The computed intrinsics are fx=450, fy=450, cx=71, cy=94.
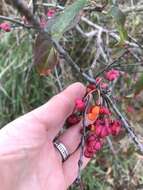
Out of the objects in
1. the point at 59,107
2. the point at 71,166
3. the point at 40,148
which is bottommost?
the point at 71,166

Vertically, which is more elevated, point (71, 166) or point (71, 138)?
point (71, 138)

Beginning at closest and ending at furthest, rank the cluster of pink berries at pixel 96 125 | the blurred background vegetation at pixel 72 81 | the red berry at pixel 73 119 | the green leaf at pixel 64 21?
1. the green leaf at pixel 64 21
2. the cluster of pink berries at pixel 96 125
3. the red berry at pixel 73 119
4. the blurred background vegetation at pixel 72 81

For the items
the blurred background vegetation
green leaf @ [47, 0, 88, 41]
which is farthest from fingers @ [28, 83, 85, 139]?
the blurred background vegetation

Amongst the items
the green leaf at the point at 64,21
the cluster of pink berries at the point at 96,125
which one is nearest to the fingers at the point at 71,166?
the cluster of pink berries at the point at 96,125

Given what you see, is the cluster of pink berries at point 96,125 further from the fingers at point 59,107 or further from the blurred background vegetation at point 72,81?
the blurred background vegetation at point 72,81

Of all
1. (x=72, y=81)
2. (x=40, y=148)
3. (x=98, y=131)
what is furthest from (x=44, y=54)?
(x=72, y=81)

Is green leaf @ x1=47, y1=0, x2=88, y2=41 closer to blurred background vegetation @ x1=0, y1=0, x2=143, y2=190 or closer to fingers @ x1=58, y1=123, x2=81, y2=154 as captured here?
fingers @ x1=58, y1=123, x2=81, y2=154

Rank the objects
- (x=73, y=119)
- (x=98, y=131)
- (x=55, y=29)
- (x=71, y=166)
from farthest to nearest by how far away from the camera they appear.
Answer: (x=71, y=166), (x=73, y=119), (x=98, y=131), (x=55, y=29)

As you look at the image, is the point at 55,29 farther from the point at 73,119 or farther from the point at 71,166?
the point at 71,166
